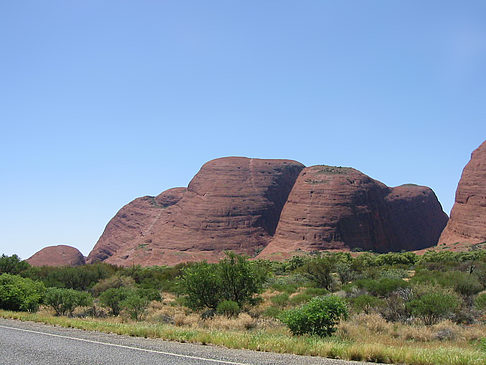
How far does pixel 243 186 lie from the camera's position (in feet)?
333

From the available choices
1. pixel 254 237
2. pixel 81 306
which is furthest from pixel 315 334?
pixel 254 237

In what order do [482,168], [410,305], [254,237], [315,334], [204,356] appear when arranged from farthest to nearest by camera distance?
[254,237] < [482,168] < [410,305] < [315,334] < [204,356]

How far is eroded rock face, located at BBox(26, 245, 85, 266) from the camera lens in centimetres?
10706

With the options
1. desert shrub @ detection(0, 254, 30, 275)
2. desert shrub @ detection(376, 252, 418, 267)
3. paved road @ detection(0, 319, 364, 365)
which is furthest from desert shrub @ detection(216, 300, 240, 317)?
desert shrub @ detection(376, 252, 418, 267)

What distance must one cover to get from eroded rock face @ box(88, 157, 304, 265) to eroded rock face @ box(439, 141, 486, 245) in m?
39.4

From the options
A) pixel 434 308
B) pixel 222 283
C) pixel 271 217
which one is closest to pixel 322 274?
pixel 222 283

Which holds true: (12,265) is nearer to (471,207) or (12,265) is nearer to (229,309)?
(229,309)

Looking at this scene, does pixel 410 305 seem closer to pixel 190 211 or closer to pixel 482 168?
pixel 482 168

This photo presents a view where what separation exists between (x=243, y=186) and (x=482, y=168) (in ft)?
169

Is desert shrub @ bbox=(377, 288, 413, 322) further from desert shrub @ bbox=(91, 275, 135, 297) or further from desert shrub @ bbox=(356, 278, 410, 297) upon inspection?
desert shrub @ bbox=(91, 275, 135, 297)

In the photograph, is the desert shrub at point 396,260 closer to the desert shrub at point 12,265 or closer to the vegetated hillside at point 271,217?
the vegetated hillside at point 271,217

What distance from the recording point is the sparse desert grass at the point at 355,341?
724 cm

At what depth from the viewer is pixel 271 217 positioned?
100 metres

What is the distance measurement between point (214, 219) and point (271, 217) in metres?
14.5
